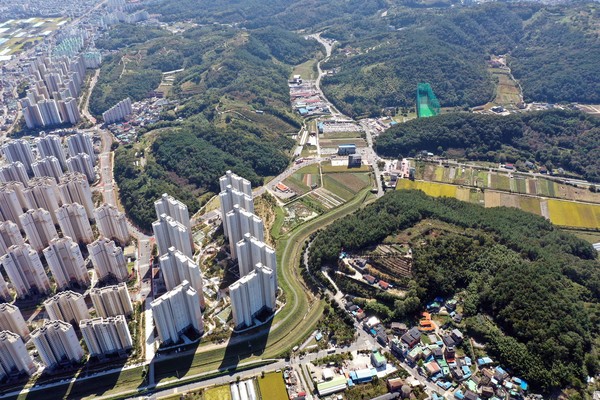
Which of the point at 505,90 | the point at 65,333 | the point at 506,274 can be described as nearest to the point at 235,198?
the point at 65,333

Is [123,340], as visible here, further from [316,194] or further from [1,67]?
[1,67]

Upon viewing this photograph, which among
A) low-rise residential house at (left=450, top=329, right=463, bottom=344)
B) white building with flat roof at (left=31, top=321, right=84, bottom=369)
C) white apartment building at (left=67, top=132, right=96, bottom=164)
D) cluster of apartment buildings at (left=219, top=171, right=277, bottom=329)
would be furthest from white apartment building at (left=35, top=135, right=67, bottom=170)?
low-rise residential house at (left=450, top=329, right=463, bottom=344)

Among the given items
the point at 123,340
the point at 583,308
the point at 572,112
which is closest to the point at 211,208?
the point at 123,340

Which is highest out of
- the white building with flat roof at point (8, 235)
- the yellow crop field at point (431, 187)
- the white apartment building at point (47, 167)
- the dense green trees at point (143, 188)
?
the white apartment building at point (47, 167)

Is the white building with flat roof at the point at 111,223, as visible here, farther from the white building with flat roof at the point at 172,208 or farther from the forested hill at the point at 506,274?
the forested hill at the point at 506,274

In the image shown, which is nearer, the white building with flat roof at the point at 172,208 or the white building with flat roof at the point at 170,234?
the white building with flat roof at the point at 170,234

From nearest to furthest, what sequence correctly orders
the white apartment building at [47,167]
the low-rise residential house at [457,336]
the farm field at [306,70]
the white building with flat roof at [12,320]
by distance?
the white building with flat roof at [12,320]
the low-rise residential house at [457,336]
the white apartment building at [47,167]
the farm field at [306,70]

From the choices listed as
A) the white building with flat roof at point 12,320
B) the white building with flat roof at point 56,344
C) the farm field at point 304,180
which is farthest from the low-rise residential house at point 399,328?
the white building with flat roof at point 12,320

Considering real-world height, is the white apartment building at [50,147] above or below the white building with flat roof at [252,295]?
above
